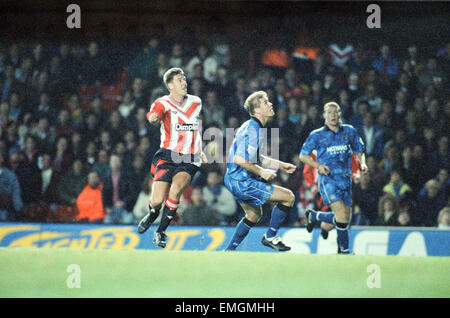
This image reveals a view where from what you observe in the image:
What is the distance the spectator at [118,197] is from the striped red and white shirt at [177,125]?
224 centimetres

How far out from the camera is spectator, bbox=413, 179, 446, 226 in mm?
8930

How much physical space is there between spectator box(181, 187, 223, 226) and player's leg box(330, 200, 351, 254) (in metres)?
1.83

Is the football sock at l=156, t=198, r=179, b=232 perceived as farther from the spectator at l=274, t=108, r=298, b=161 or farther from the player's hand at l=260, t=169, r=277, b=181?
the spectator at l=274, t=108, r=298, b=161

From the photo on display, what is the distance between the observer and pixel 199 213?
876 centimetres

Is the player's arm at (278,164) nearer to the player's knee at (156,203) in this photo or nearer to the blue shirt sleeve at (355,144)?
the blue shirt sleeve at (355,144)

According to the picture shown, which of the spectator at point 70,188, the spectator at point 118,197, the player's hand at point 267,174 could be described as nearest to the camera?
the player's hand at point 267,174

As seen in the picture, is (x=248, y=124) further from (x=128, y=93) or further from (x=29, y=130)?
(x=29, y=130)

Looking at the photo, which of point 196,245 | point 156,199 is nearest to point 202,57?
point 196,245

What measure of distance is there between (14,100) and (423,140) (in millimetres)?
6452

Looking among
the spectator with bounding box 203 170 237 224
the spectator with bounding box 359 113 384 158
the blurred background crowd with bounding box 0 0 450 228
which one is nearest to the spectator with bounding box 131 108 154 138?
the blurred background crowd with bounding box 0 0 450 228

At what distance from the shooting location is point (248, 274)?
604 centimetres

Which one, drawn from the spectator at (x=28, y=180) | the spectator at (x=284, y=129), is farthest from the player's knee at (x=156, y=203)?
the spectator at (x=28, y=180)

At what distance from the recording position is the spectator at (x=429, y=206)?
8.93m

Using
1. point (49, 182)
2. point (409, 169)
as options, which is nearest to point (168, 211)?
point (49, 182)
